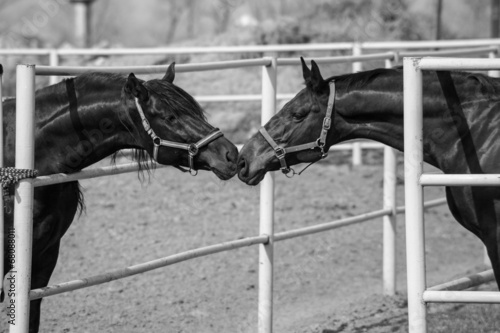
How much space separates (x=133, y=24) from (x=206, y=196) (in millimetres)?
37909

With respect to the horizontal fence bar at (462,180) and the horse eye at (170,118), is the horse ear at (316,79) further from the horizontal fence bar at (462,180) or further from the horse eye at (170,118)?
→ the horizontal fence bar at (462,180)

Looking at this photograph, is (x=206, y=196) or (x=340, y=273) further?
(x=206, y=196)

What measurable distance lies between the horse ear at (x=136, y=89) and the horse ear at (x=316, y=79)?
694 mm

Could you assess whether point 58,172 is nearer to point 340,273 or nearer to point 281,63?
point 281,63

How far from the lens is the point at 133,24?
145 feet

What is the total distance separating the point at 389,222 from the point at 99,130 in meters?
2.65

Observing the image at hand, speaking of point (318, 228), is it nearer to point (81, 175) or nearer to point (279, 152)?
A: point (279, 152)

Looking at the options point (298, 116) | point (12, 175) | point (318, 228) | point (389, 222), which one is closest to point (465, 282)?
point (298, 116)

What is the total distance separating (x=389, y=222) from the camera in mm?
5477

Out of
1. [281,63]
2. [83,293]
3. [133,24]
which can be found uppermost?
[133,24]

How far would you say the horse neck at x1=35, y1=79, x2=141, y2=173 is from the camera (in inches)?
133

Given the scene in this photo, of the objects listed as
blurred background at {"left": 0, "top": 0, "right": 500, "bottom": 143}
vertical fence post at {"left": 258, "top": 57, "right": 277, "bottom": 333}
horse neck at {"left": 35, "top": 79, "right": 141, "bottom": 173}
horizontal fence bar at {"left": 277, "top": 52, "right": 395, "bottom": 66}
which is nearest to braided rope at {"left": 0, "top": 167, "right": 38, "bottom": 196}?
horse neck at {"left": 35, "top": 79, "right": 141, "bottom": 173}

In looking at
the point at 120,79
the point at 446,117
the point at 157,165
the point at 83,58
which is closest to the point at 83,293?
the point at 157,165

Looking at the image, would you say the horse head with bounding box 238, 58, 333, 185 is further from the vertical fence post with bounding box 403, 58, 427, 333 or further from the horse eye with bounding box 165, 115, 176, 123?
the vertical fence post with bounding box 403, 58, 427, 333
